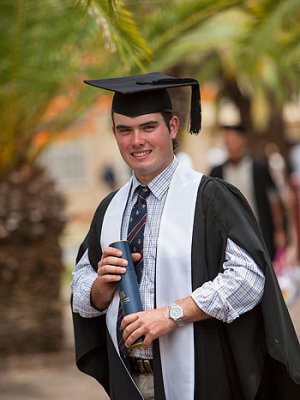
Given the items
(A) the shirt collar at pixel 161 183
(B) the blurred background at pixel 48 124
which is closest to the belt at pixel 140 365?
(A) the shirt collar at pixel 161 183

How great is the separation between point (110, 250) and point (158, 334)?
33 centimetres

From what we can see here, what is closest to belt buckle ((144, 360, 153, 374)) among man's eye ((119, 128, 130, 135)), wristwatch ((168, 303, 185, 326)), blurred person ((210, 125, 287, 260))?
wristwatch ((168, 303, 185, 326))

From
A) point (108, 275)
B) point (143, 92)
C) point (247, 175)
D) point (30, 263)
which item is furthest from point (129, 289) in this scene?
point (30, 263)

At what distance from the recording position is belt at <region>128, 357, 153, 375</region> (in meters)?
3.12

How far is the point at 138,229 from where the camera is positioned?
315 centimetres

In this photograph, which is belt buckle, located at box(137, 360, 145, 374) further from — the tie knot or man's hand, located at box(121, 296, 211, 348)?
the tie knot

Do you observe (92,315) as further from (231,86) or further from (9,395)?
(231,86)

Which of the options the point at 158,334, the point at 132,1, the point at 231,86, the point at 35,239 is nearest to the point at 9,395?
the point at 35,239

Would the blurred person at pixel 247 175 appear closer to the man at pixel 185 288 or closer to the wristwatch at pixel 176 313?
→ the man at pixel 185 288

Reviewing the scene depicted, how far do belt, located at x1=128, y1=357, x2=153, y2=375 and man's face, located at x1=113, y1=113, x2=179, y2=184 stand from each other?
0.64 metres

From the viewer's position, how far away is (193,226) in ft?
10.00

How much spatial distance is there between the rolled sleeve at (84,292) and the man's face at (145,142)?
435 millimetres

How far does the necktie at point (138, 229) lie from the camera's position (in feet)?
10.2

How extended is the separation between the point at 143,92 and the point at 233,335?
884mm
